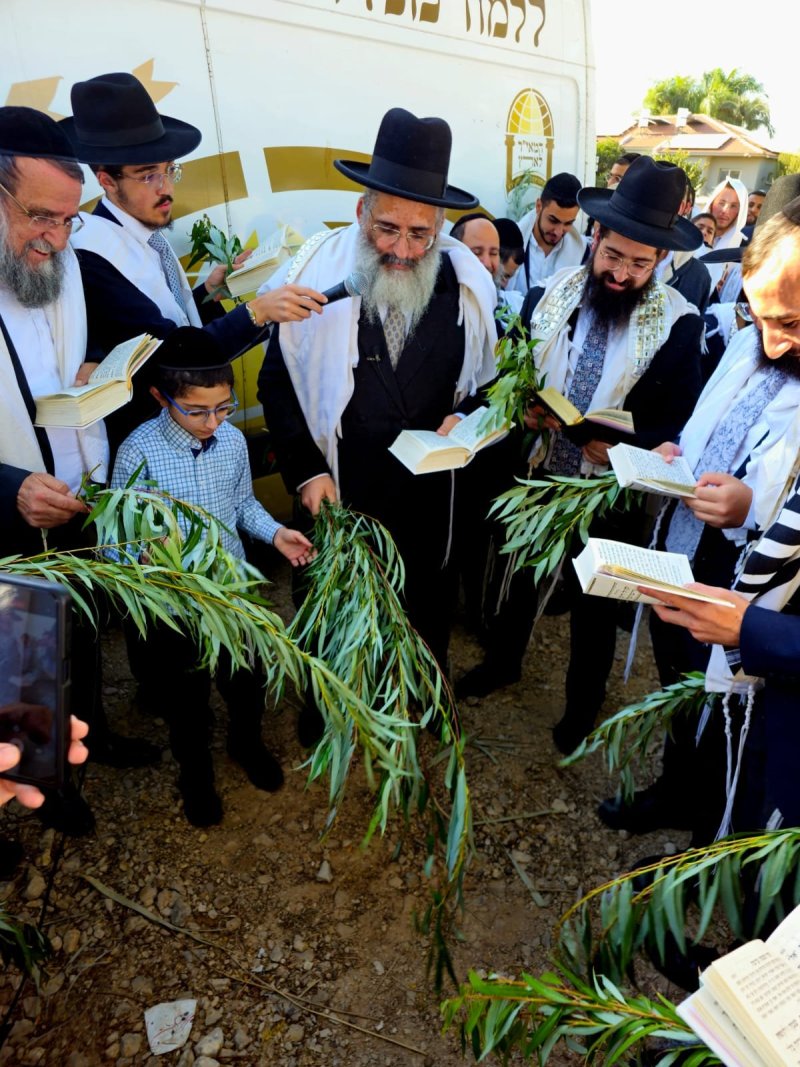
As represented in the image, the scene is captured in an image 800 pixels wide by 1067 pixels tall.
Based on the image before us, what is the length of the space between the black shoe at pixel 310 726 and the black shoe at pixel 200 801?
21.0 inches

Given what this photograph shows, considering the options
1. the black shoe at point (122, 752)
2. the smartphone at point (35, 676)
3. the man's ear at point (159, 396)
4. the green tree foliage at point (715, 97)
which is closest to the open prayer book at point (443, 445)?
the man's ear at point (159, 396)

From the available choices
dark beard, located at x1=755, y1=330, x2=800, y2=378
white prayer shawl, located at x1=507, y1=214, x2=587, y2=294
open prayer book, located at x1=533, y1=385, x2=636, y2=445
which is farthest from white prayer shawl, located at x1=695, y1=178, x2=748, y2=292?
dark beard, located at x1=755, y1=330, x2=800, y2=378

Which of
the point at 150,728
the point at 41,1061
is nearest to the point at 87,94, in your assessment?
the point at 150,728

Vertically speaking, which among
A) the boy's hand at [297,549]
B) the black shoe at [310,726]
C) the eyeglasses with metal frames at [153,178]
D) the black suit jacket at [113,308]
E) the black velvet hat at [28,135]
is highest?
the black velvet hat at [28,135]

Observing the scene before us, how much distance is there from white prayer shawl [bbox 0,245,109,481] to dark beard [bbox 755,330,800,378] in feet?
7.63

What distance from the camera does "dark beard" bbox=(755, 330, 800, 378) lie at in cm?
223

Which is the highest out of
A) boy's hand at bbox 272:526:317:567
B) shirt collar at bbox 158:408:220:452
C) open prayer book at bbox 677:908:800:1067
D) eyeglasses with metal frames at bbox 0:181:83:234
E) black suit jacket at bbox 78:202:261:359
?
eyeglasses with metal frames at bbox 0:181:83:234

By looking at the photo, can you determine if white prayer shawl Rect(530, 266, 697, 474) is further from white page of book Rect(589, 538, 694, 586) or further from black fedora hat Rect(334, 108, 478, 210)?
white page of book Rect(589, 538, 694, 586)

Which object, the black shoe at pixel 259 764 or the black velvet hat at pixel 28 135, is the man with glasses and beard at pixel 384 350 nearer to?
the black velvet hat at pixel 28 135

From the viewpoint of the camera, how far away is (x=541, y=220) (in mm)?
5379

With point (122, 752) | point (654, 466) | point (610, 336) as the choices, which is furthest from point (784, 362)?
point (122, 752)

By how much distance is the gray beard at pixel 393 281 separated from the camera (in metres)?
2.86

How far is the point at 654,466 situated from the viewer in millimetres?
2441

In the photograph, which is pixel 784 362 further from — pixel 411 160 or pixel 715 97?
pixel 715 97
